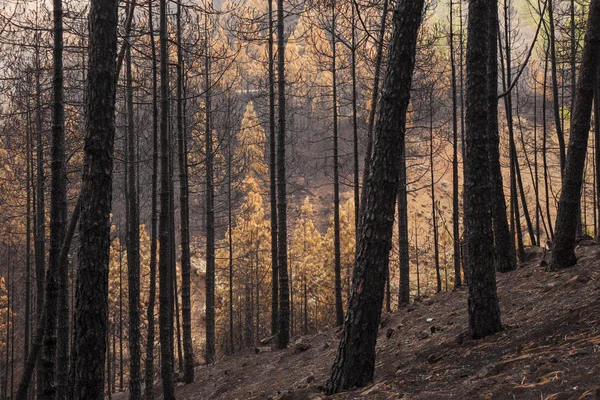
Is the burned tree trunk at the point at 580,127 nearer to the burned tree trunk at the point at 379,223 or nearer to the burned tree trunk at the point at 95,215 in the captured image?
the burned tree trunk at the point at 379,223

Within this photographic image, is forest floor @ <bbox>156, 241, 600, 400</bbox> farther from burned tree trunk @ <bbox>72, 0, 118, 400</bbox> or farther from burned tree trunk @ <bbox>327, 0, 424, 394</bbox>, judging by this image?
burned tree trunk @ <bbox>72, 0, 118, 400</bbox>

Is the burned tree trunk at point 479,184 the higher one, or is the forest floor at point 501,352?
the burned tree trunk at point 479,184

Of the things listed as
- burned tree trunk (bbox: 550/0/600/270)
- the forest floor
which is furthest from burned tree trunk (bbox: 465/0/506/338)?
burned tree trunk (bbox: 550/0/600/270)

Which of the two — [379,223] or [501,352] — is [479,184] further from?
[501,352]

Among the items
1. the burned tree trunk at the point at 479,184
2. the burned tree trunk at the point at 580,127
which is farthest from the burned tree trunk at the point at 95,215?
the burned tree trunk at the point at 580,127

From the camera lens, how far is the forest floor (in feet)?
10.6

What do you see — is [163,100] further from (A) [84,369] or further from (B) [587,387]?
(B) [587,387]

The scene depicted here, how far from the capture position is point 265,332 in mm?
30797

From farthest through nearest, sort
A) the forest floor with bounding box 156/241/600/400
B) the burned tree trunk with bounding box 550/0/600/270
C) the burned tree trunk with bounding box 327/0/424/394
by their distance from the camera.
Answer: the burned tree trunk with bounding box 550/0/600/270 → the burned tree trunk with bounding box 327/0/424/394 → the forest floor with bounding box 156/241/600/400

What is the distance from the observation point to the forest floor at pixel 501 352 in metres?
3.24

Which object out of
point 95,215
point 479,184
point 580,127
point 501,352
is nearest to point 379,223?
point 479,184

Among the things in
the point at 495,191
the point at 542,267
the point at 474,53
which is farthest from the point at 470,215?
the point at 495,191

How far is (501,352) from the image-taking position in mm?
4211

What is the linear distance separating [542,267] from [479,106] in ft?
11.3
